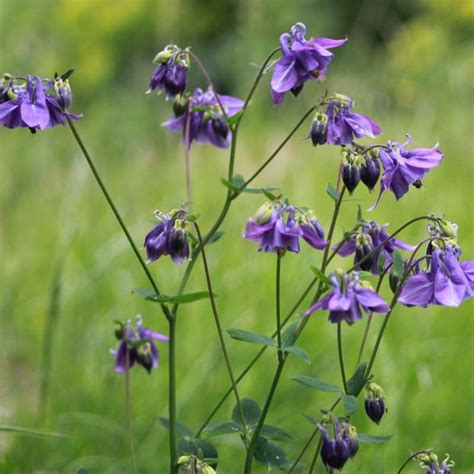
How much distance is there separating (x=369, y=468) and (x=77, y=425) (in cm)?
72

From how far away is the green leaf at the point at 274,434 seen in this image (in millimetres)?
1332

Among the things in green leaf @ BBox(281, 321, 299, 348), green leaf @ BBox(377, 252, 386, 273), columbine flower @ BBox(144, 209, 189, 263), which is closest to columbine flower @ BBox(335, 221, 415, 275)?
green leaf @ BBox(377, 252, 386, 273)

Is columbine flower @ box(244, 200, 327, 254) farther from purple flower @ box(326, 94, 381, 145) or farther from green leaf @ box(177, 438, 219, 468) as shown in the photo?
green leaf @ box(177, 438, 219, 468)

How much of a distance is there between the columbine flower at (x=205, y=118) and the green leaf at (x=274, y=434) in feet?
1.59

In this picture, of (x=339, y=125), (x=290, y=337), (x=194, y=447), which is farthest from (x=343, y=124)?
(x=194, y=447)

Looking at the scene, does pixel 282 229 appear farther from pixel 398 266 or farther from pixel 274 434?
pixel 274 434

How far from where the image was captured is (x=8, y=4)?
14.9 feet

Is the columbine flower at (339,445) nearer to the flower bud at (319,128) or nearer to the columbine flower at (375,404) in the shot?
the columbine flower at (375,404)

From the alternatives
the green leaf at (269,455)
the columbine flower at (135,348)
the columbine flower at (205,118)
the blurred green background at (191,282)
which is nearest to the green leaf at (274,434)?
the green leaf at (269,455)

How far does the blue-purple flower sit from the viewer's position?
1.25 meters

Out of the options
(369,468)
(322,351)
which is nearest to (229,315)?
(322,351)

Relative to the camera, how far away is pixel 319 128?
1243 mm

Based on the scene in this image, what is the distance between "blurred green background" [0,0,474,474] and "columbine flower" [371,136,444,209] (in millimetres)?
61

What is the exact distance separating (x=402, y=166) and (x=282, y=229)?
0.63 feet
